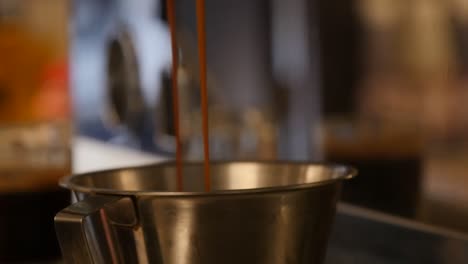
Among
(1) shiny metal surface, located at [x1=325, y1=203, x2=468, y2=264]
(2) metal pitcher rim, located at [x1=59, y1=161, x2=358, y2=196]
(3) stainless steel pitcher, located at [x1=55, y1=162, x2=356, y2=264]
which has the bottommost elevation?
(1) shiny metal surface, located at [x1=325, y1=203, x2=468, y2=264]

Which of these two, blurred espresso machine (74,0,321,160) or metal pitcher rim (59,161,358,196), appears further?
blurred espresso machine (74,0,321,160)

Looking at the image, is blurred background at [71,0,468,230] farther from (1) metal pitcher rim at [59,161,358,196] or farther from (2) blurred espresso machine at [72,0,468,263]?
(1) metal pitcher rim at [59,161,358,196]

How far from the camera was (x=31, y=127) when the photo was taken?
33.8 inches

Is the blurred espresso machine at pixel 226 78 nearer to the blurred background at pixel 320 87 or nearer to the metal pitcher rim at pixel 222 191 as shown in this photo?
the blurred background at pixel 320 87

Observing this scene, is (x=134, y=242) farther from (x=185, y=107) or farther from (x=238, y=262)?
(x=185, y=107)

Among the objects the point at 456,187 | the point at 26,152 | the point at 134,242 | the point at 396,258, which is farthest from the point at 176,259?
the point at 456,187

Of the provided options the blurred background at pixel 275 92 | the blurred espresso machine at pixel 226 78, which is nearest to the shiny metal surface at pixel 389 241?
the blurred background at pixel 275 92

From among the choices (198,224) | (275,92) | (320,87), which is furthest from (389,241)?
(275,92)

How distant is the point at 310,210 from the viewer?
393 mm

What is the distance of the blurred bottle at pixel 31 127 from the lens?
842 mm

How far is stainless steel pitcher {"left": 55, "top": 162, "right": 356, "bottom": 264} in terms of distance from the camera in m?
0.36

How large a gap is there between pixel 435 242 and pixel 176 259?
0.98 ft

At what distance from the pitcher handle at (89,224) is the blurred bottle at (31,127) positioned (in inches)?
19.6

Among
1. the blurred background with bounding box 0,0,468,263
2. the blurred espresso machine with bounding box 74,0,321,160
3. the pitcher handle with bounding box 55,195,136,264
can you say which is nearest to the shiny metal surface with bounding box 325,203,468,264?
the blurred background with bounding box 0,0,468,263
